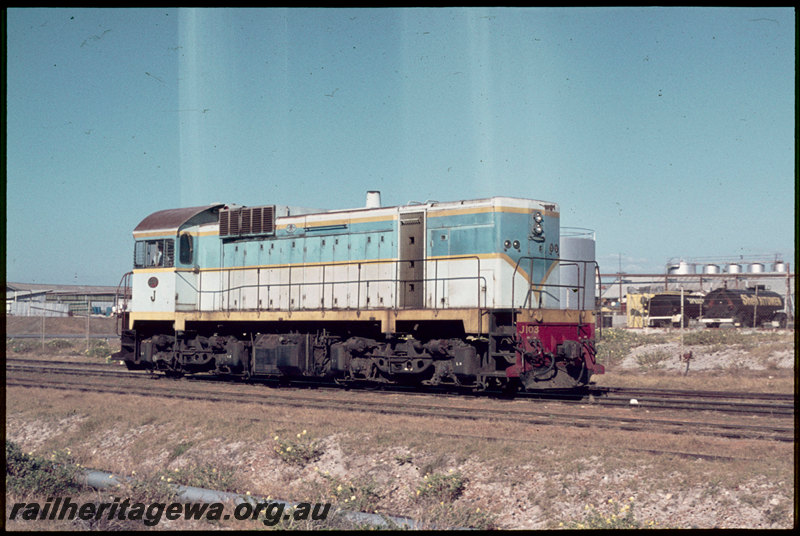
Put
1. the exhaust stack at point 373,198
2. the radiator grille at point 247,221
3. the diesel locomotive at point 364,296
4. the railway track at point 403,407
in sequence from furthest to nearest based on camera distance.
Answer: the radiator grille at point 247,221 → the exhaust stack at point 373,198 → the diesel locomotive at point 364,296 → the railway track at point 403,407

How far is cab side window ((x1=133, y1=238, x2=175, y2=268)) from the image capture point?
62.2 ft

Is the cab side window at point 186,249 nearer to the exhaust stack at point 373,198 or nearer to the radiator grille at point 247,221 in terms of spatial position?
the radiator grille at point 247,221

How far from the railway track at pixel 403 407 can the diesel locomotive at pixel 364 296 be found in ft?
2.55

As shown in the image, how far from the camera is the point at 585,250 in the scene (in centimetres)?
1788

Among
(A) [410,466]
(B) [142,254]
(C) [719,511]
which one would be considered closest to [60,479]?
(A) [410,466]

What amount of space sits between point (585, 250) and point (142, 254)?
11.0 m

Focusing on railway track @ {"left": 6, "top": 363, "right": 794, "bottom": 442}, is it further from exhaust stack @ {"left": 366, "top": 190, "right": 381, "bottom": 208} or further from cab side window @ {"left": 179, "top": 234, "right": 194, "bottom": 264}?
exhaust stack @ {"left": 366, "top": 190, "right": 381, "bottom": 208}

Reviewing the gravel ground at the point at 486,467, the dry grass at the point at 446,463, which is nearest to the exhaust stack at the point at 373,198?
the dry grass at the point at 446,463

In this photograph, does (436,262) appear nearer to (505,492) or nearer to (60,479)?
(505,492)

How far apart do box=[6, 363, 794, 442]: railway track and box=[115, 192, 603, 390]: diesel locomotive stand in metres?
0.78

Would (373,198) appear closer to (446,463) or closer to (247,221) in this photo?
(247,221)
